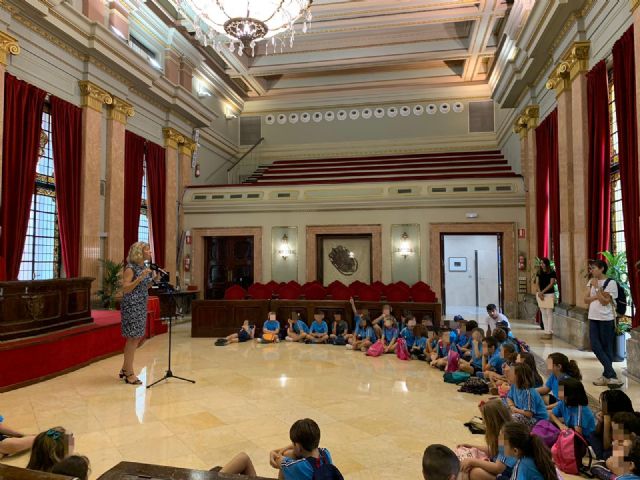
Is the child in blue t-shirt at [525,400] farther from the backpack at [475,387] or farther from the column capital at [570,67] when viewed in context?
the column capital at [570,67]

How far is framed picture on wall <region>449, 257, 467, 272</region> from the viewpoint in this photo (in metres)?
14.4

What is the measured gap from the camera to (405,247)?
11461mm

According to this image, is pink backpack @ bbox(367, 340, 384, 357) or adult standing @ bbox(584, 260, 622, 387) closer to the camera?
adult standing @ bbox(584, 260, 622, 387)

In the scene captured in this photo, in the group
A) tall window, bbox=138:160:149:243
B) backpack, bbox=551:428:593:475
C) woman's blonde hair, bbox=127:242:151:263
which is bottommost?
backpack, bbox=551:428:593:475

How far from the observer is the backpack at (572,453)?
293 cm

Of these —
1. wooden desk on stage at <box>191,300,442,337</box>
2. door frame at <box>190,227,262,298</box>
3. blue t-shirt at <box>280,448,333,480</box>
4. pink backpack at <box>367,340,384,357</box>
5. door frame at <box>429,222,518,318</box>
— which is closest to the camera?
blue t-shirt at <box>280,448,333,480</box>

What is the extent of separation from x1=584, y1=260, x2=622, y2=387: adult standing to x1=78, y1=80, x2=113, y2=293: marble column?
27.1 feet

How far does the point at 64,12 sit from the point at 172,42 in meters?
4.17

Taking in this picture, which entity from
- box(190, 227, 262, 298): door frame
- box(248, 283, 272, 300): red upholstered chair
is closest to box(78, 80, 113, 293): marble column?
box(248, 283, 272, 300): red upholstered chair

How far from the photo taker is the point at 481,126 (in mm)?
14922

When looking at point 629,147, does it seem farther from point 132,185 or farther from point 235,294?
point 132,185

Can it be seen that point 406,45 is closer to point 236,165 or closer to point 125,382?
point 236,165

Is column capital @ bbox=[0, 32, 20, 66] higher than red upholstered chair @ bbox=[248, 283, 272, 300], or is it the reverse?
column capital @ bbox=[0, 32, 20, 66]

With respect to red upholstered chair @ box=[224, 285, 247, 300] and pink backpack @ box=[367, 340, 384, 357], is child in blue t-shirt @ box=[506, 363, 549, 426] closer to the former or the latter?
pink backpack @ box=[367, 340, 384, 357]
